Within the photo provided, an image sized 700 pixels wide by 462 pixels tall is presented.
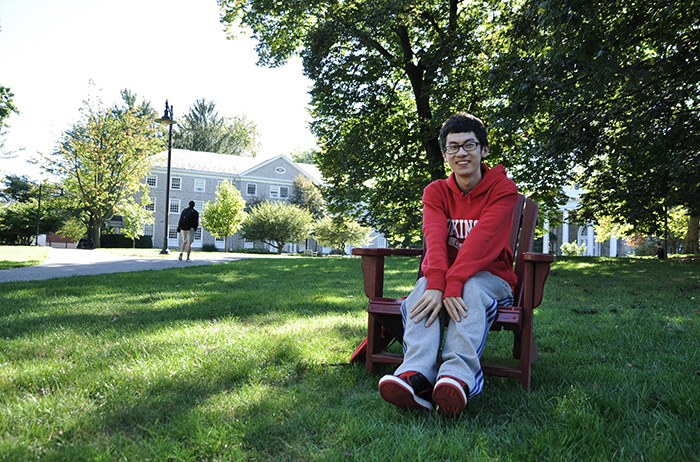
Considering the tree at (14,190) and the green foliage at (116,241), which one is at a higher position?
the tree at (14,190)

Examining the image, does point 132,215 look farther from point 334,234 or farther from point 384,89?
point 384,89

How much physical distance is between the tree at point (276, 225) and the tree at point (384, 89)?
21.2m

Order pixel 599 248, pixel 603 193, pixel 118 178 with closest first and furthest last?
pixel 603 193, pixel 118 178, pixel 599 248

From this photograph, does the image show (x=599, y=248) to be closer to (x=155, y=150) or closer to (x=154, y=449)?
(x=155, y=150)

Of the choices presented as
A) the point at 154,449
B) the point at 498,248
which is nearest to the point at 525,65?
the point at 498,248

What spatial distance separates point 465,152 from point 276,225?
33679mm

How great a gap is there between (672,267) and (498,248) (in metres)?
10.8

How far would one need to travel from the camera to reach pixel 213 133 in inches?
2194

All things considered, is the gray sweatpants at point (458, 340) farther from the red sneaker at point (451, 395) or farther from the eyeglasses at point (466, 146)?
the eyeglasses at point (466, 146)

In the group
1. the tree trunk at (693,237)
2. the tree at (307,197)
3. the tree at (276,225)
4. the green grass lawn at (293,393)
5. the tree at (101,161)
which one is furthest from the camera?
the tree at (307,197)

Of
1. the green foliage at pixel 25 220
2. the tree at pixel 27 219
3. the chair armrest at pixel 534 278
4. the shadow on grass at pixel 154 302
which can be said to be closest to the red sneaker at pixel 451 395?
the chair armrest at pixel 534 278

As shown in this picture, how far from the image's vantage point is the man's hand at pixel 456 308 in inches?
89.9

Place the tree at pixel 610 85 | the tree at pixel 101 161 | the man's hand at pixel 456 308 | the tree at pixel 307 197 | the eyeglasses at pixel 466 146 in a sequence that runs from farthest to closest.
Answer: the tree at pixel 307 197 < the tree at pixel 101 161 < the tree at pixel 610 85 < the eyeglasses at pixel 466 146 < the man's hand at pixel 456 308

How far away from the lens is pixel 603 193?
12.4 m
